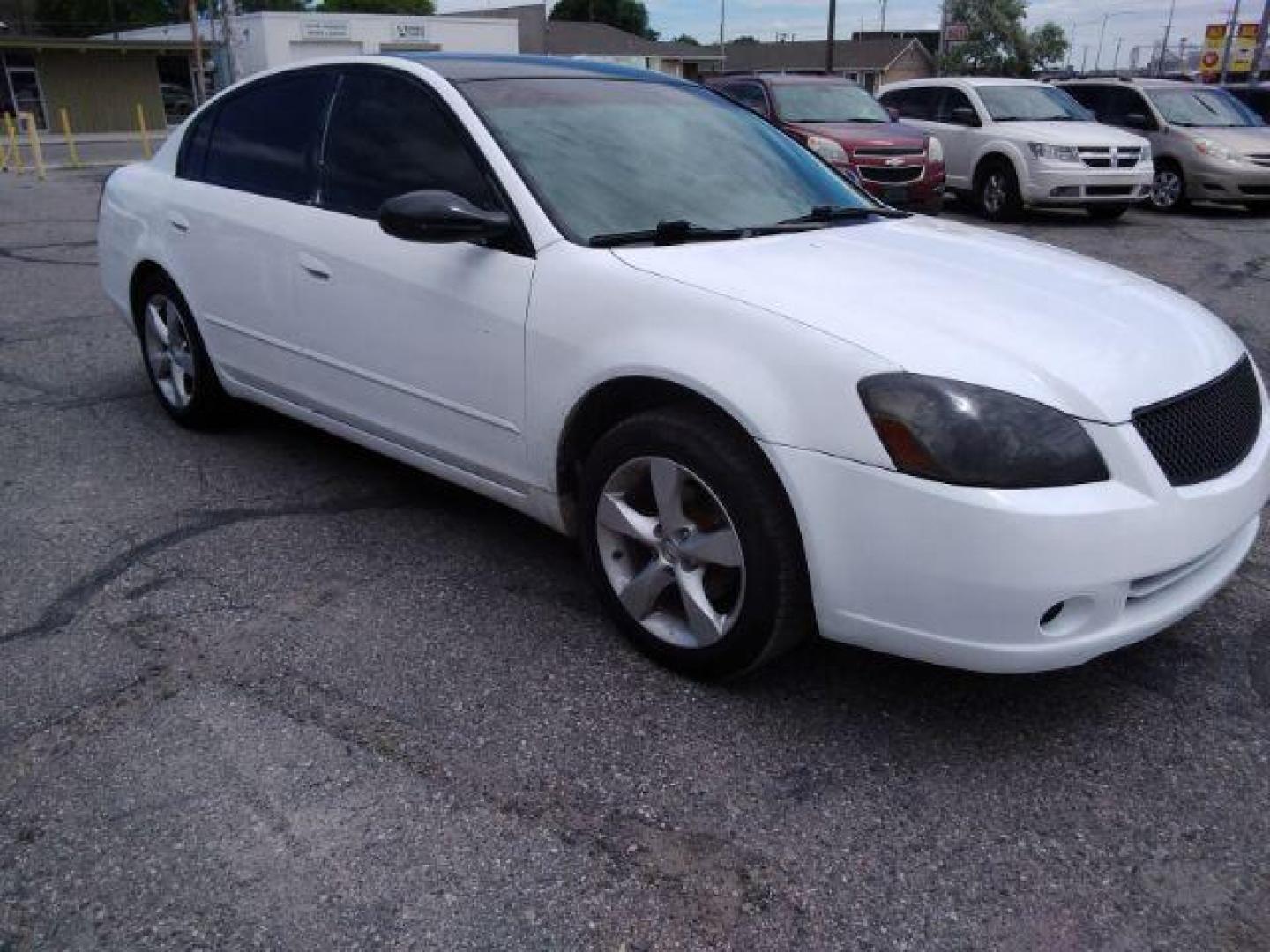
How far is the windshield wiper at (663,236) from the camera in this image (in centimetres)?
306

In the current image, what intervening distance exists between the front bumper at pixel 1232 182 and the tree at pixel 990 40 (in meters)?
64.6

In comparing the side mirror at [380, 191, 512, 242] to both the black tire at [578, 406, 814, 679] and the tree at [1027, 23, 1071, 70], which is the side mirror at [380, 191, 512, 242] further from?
the tree at [1027, 23, 1071, 70]

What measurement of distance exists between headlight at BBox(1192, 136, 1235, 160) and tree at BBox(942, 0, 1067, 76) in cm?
6438

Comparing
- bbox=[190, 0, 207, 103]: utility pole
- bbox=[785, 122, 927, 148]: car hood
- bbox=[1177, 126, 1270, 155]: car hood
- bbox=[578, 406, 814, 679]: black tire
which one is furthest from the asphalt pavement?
bbox=[190, 0, 207, 103]: utility pole

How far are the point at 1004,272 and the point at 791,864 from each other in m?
1.74

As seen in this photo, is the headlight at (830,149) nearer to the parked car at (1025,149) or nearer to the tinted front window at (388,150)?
the parked car at (1025,149)

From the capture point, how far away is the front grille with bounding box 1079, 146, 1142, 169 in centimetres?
1244

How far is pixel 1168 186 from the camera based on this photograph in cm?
1406

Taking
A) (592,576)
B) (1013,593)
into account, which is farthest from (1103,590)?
(592,576)

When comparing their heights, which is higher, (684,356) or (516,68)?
(516,68)

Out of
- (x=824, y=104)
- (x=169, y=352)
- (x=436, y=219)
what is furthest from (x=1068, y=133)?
(x=436, y=219)

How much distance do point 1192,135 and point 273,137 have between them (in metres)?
13.1

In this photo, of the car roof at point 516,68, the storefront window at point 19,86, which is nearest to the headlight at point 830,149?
the car roof at point 516,68

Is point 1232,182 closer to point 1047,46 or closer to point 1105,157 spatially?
point 1105,157
